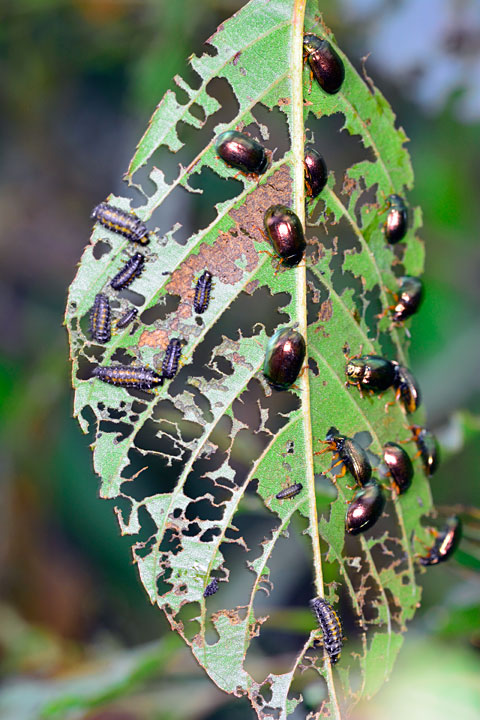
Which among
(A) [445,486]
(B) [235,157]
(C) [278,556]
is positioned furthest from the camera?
(A) [445,486]

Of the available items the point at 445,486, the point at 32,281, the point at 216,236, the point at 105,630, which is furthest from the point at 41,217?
the point at 216,236

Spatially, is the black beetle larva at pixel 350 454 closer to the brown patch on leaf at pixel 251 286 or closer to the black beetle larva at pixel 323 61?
the brown patch on leaf at pixel 251 286

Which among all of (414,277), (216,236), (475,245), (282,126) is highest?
(475,245)

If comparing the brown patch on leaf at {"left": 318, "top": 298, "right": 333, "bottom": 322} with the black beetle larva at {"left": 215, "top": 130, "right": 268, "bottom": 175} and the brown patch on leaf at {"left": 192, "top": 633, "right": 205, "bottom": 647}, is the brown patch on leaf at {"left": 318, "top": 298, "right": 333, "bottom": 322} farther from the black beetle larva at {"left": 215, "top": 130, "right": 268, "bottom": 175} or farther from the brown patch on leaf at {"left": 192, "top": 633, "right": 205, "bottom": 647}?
the brown patch on leaf at {"left": 192, "top": 633, "right": 205, "bottom": 647}

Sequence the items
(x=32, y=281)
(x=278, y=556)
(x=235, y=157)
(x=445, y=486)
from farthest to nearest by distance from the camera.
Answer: (x=32, y=281)
(x=445, y=486)
(x=278, y=556)
(x=235, y=157)

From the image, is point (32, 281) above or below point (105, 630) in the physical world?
above

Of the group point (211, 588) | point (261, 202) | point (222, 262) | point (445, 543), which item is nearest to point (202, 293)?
point (222, 262)

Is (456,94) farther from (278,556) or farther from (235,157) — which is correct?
(278,556)
